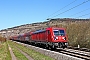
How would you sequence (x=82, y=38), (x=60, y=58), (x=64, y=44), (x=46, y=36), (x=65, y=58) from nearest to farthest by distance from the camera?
(x=65, y=58) → (x=60, y=58) → (x=64, y=44) → (x=46, y=36) → (x=82, y=38)

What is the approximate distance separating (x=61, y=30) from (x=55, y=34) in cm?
99

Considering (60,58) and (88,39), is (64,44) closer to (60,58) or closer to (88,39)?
(88,39)

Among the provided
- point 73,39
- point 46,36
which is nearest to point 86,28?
point 73,39

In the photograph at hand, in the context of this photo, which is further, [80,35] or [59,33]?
[80,35]

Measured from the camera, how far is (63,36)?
2922cm

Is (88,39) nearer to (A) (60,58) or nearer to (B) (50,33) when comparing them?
(B) (50,33)

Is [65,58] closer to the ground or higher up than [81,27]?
closer to the ground

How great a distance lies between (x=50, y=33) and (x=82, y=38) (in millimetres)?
6517

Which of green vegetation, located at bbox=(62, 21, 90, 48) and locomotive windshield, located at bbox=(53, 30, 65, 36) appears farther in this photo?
green vegetation, located at bbox=(62, 21, 90, 48)

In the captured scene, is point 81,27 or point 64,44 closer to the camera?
point 64,44

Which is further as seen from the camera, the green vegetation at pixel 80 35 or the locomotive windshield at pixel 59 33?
the green vegetation at pixel 80 35

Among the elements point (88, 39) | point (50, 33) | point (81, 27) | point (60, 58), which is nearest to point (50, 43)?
point (50, 33)

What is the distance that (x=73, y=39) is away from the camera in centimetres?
3747

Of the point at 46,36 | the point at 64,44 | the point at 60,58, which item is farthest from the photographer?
the point at 46,36
